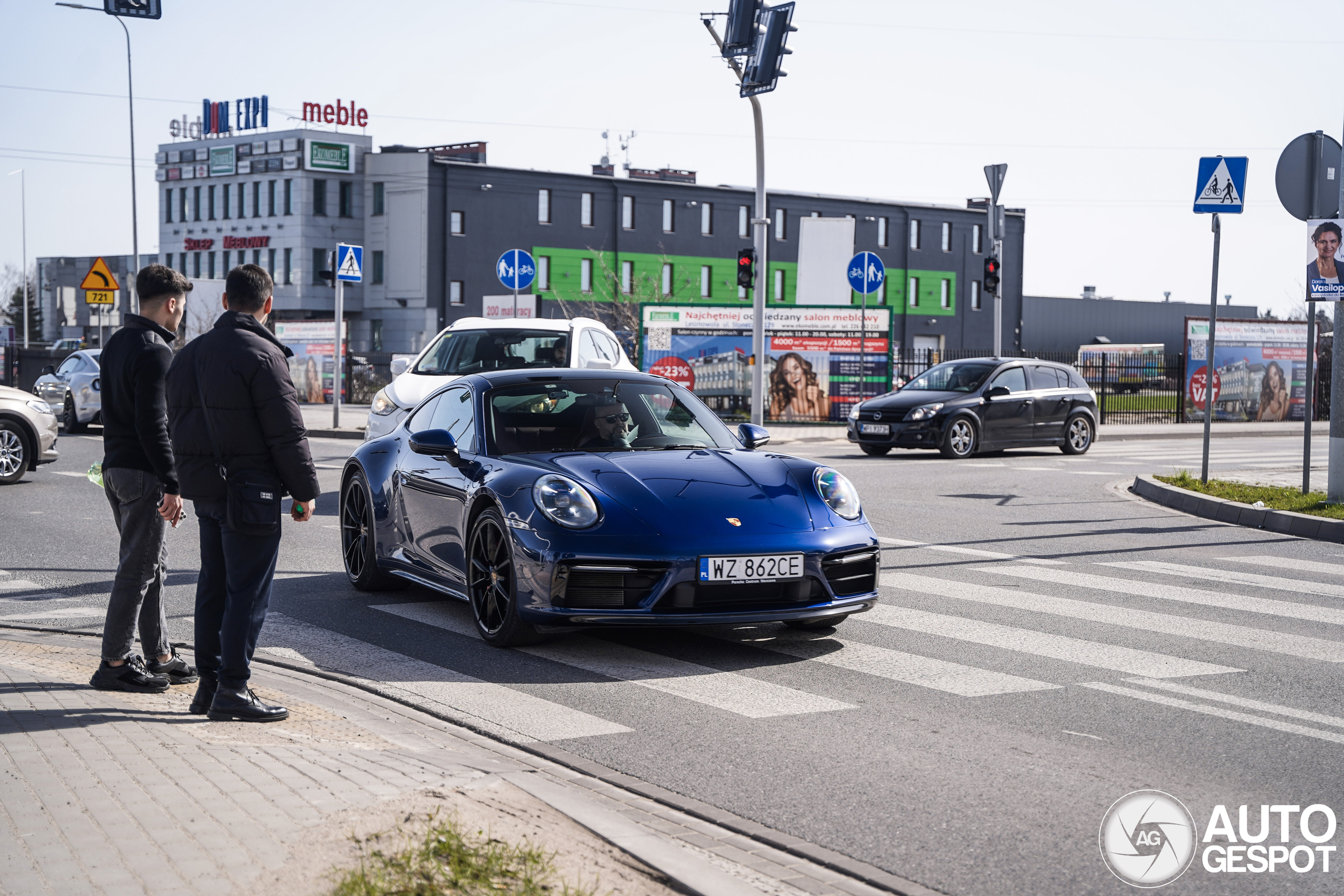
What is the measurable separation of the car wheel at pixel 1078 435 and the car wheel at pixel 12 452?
15.4m

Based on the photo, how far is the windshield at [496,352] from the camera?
15250 mm

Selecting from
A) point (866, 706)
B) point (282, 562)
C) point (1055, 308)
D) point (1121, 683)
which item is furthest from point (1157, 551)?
point (1055, 308)

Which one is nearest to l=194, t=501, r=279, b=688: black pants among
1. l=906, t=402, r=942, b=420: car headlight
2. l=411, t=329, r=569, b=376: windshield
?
l=411, t=329, r=569, b=376: windshield

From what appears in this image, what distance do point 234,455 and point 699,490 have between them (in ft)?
7.90

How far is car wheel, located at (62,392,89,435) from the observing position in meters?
26.9

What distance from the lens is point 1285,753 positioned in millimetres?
5301

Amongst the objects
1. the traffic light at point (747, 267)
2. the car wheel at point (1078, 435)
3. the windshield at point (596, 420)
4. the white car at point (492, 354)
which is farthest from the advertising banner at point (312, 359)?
the windshield at point (596, 420)

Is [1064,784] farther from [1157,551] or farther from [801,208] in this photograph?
[801,208]

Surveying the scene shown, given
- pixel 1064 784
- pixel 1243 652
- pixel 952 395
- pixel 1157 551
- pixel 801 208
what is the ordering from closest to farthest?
pixel 1064 784, pixel 1243 652, pixel 1157 551, pixel 952 395, pixel 801 208

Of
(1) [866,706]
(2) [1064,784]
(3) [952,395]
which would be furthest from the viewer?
(3) [952,395]

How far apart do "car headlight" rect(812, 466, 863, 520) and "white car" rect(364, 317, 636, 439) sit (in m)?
7.64

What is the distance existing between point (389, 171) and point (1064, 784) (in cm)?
7050

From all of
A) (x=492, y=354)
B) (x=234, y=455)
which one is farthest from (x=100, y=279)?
(x=234, y=455)

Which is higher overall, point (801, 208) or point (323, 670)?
point (801, 208)
